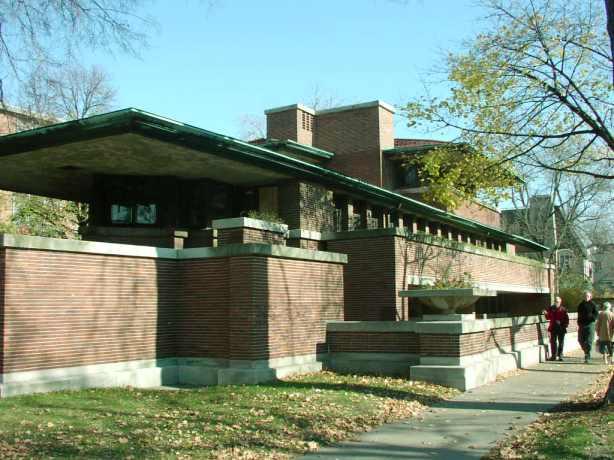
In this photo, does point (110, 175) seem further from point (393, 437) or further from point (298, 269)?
point (393, 437)

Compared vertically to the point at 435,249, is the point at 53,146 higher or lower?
higher

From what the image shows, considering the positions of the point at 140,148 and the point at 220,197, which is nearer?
the point at 140,148

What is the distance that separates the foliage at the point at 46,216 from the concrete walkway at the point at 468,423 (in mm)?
22672

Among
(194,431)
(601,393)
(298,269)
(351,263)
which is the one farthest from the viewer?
(351,263)

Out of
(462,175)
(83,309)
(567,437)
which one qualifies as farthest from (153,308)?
(567,437)

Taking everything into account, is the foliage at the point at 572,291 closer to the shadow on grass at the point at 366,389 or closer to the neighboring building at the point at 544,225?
the neighboring building at the point at 544,225

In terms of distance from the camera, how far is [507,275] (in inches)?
1189

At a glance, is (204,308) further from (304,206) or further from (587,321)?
(587,321)

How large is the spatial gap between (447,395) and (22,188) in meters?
15.7

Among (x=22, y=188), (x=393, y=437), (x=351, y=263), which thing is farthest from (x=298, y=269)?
(x=22, y=188)

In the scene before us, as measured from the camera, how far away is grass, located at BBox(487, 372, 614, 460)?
25.9 feet

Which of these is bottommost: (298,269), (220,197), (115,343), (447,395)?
(447,395)

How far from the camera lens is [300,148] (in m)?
31.8

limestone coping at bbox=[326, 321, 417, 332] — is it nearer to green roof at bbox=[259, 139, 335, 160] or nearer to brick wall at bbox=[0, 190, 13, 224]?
green roof at bbox=[259, 139, 335, 160]
